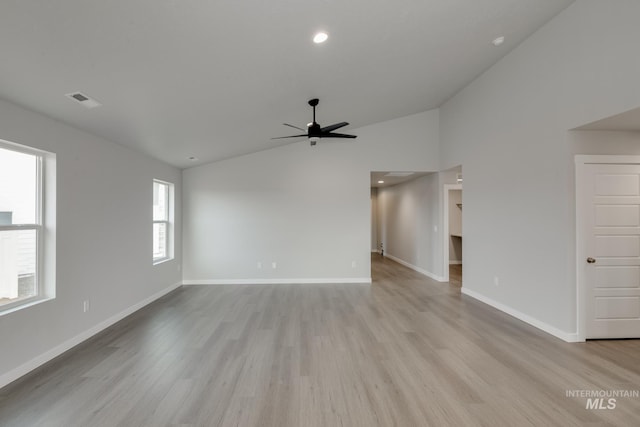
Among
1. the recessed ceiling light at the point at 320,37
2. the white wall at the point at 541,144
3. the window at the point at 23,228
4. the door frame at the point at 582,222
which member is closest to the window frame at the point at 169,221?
the window at the point at 23,228

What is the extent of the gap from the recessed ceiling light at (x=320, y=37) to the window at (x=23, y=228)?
118 inches

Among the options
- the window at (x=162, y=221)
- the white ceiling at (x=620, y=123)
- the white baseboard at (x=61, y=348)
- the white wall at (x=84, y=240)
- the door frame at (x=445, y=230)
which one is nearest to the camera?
the white baseboard at (x=61, y=348)

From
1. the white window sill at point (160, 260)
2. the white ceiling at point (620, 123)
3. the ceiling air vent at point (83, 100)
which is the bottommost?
the white window sill at point (160, 260)

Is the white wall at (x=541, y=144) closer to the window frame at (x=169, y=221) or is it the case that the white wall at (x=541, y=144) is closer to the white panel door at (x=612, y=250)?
the white panel door at (x=612, y=250)

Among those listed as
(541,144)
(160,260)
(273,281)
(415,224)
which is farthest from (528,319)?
(160,260)

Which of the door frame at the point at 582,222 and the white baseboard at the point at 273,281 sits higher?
the door frame at the point at 582,222

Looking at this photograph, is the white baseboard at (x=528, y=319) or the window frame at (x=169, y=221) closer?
the white baseboard at (x=528, y=319)

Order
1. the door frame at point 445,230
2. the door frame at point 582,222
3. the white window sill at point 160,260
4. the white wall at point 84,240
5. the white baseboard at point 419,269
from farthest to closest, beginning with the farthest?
the white baseboard at point 419,269, the door frame at point 445,230, the white window sill at point 160,260, the door frame at point 582,222, the white wall at point 84,240

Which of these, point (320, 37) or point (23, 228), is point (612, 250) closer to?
point (320, 37)

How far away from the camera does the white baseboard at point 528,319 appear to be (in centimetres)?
322

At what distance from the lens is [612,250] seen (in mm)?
3264

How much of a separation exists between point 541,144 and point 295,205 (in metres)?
4.33

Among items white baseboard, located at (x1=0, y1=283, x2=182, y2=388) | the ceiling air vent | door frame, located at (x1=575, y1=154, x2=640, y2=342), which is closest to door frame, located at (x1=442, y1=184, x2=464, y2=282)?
door frame, located at (x1=575, y1=154, x2=640, y2=342)

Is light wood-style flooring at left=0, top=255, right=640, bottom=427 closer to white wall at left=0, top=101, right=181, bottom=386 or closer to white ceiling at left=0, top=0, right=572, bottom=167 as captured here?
white wall at left=0, top=101, right=181, bottom=386
